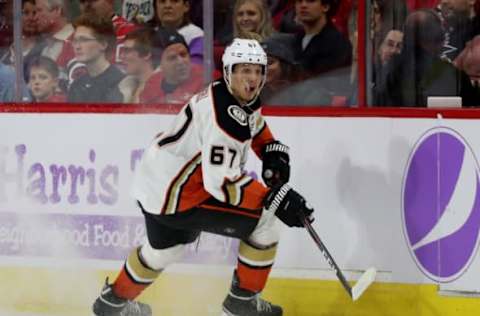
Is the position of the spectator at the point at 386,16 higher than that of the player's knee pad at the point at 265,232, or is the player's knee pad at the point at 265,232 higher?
the spectator at the point at 386,16

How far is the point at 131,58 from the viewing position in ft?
17.1

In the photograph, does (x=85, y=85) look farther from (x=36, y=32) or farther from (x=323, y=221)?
(x=323, y=221)

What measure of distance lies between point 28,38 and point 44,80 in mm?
194

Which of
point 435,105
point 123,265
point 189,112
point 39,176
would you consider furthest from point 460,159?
point 39,176

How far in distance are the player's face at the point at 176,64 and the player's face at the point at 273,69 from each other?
0.34 m

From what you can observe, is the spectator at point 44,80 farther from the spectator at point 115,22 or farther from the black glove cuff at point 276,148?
the black glove cuff at point 276,148

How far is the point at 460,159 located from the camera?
4.62 meters

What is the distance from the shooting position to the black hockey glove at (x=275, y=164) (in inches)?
181

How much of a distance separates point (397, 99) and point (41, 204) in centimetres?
154

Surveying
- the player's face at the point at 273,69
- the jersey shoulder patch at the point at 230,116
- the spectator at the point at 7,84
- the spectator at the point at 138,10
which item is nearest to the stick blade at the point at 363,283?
the jersey shoulder patch at the point at 230,116

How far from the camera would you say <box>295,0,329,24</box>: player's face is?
481 centimetres

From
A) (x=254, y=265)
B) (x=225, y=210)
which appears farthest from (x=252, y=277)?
(x=225, y=210)

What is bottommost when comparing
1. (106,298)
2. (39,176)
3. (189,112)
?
(106,298)

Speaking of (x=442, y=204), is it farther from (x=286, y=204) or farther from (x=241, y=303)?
(x=241, y=303)
